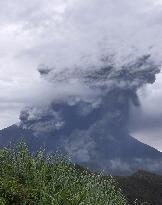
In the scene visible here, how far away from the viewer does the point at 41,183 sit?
44.3 metres

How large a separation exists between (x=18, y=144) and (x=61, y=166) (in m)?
4.35

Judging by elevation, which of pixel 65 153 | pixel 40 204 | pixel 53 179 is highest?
pixel 65 153

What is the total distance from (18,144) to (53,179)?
492cm

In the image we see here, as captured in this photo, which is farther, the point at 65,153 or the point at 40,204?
the point at 65,153

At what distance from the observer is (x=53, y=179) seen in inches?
1756

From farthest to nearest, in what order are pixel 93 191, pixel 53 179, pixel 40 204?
pixel 93 191 < pixel 53 179 < pixel 40 204

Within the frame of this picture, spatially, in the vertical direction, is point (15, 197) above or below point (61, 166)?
below

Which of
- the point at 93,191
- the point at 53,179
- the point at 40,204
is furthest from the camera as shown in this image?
the point at 93,191

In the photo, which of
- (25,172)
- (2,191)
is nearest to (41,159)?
(25,172)

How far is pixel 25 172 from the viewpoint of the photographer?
46.2 meters

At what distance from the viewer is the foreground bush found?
4247 centimetres

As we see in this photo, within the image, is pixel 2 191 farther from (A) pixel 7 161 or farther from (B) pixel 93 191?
(B) pixel 93 191

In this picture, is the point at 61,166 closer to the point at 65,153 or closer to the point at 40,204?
the point at 65,153

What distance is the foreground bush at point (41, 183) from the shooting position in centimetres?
4247
